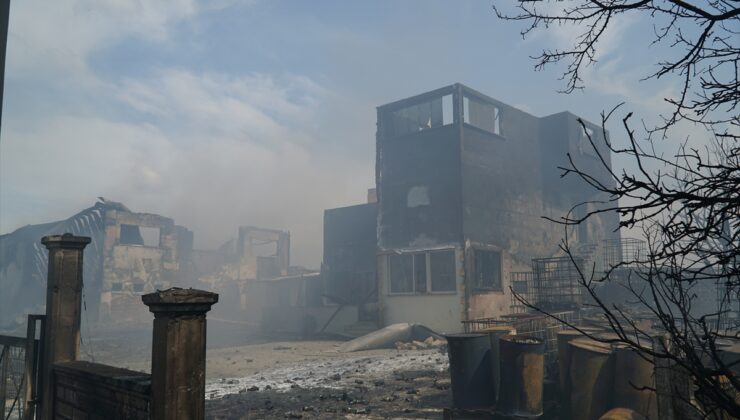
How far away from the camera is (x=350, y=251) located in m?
25.1

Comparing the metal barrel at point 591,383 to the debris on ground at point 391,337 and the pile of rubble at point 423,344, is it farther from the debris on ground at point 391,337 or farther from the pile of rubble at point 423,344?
the debris on ground at point 391,337

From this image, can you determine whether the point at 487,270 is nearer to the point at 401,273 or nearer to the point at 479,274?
the point at 479,274

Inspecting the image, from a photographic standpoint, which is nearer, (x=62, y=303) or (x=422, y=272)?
(x=62, y=303)

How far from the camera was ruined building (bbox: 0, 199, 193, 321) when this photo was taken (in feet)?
101

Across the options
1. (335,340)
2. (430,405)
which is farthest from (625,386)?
(335,340)

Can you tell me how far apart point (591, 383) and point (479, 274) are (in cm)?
1146

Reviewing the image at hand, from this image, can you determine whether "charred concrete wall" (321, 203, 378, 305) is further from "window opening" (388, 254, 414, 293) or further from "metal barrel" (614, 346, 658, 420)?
"metal barrel" (614, 346, 658, 420)

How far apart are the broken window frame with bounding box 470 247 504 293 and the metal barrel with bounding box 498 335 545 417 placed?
10.7m

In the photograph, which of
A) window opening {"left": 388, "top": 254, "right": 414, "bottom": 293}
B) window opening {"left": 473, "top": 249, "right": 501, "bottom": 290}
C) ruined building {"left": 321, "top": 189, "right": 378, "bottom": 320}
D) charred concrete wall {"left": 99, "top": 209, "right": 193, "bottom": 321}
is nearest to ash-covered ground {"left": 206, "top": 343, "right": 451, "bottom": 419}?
window opening {"left": 473, "top": 249, "right": 501, "bottom": 290}

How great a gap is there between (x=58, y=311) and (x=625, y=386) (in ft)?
22.9

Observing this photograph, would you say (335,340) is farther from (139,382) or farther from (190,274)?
(190,274)

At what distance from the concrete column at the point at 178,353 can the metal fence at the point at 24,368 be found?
3.26m

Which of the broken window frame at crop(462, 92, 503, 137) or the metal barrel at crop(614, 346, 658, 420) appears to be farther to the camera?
the broken window frame at crop(462, 92, 503, 137)

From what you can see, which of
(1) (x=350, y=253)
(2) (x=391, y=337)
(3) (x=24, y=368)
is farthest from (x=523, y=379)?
(1) (x=350, y=253)
